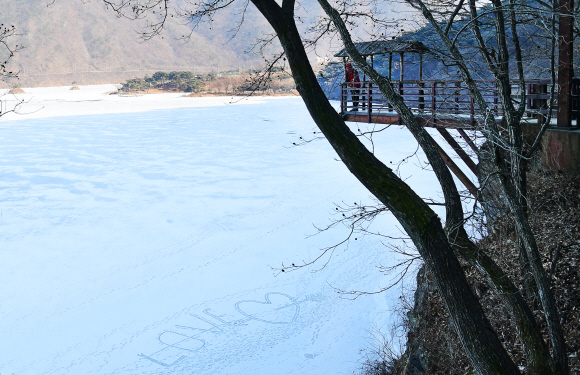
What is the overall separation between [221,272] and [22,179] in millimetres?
12561

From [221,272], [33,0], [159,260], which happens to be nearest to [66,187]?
[159,260]

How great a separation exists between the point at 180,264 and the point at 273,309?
3.53 metres

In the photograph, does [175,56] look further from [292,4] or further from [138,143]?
[292,4]

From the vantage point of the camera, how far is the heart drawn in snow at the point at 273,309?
1057 cm

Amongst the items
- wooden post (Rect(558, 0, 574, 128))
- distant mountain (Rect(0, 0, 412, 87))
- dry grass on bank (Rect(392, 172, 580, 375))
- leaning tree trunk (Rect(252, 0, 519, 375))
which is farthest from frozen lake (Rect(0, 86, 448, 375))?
distant mountain (Rect(0, 0, 412, 87))

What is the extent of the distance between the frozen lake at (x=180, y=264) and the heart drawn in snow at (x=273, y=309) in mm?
45

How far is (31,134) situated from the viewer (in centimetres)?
3188

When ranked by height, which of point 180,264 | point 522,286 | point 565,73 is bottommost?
point 180,264

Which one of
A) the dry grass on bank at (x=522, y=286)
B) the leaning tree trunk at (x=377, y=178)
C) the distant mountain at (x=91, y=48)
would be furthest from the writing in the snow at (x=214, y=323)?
the distant mountain at (x=91, y=48)

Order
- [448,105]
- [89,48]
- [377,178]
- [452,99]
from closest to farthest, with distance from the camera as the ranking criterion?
[377,178], [452,99], [448,105], [89,48]

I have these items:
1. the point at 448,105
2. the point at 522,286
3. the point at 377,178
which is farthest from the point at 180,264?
the point at 377,178

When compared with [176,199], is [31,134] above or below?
above

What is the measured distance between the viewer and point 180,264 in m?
13.2

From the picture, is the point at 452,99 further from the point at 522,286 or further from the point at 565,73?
the point at 522,286
